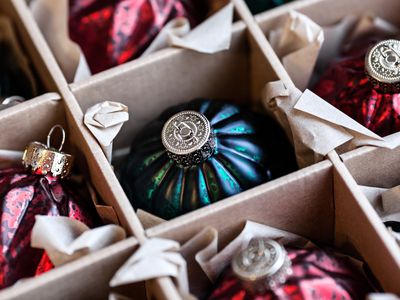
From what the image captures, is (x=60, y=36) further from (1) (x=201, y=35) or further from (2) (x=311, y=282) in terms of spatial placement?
(2) (x=311, y=282)

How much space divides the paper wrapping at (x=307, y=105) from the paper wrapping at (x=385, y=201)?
0.19ft

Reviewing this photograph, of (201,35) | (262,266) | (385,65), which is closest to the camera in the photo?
(262,266)

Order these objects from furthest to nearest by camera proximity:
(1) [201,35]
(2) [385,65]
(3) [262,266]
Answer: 1. (1) [201,35]
2. (2) [385,65]
3. (3) [262,266]

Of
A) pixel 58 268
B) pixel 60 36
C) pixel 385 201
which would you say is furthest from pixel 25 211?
pixel 385 201

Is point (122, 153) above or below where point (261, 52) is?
below

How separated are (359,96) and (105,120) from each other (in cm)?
34

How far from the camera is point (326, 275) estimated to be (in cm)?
89

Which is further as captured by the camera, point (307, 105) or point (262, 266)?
point (307, 105)

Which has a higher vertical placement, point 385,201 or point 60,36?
point 60,36

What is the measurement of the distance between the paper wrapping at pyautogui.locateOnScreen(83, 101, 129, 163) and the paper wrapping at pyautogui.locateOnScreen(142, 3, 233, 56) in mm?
144

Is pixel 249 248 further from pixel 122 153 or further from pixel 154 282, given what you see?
pixel 122 153

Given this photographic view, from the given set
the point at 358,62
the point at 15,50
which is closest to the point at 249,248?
the point at 358,62

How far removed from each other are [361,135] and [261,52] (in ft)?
0.64

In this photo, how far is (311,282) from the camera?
87 centimetres
